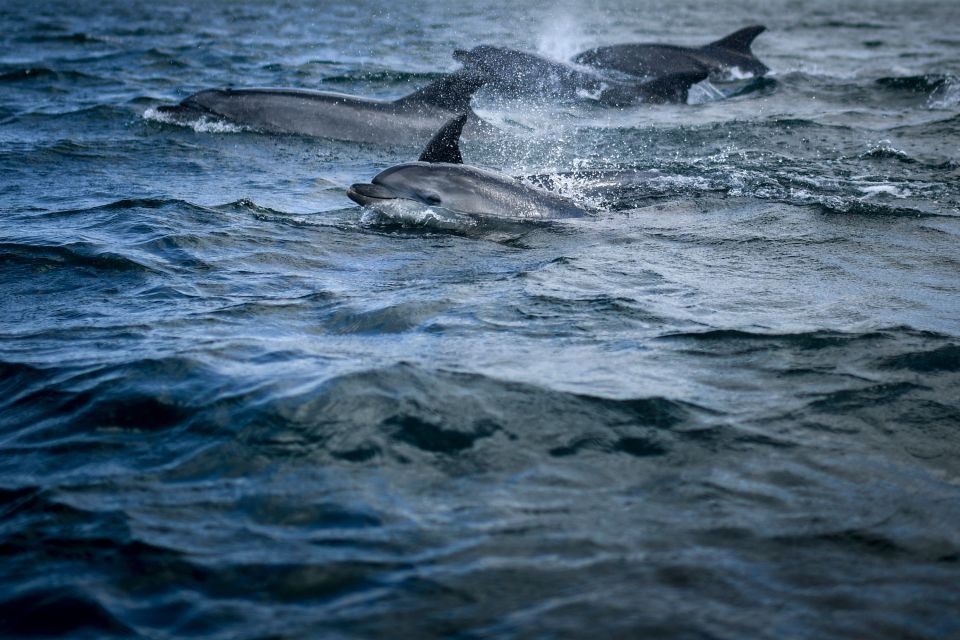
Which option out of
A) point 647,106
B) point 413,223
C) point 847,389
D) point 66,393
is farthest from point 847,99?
point 66,393

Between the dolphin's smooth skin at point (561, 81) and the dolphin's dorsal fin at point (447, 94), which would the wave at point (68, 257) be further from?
the dolphin's smooth skin at point (561, 81)

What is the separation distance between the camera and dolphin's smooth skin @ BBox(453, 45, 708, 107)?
16281 millimetres

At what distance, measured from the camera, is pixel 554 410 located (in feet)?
16.0

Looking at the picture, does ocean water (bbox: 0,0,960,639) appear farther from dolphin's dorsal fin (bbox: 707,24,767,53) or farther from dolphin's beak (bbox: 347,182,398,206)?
dolphin's dorsal fin (bbox: 707,24,767,53)

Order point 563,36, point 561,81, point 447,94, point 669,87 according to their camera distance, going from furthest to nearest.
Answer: point 563,36 → point 561,81 → point 669,87 → point 447,94

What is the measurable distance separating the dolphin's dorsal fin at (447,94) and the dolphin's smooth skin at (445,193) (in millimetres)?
3911

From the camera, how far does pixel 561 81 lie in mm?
17062

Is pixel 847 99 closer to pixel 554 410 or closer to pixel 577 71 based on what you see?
pixel 577 71

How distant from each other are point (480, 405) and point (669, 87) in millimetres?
12400

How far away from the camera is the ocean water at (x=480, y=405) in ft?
11.7

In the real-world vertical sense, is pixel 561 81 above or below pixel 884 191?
above

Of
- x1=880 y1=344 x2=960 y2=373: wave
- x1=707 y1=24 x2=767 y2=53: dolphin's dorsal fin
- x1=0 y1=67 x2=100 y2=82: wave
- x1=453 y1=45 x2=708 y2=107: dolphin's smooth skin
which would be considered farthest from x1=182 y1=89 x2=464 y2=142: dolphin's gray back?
x1=707 y1=24 x2=767 y2=53: dolphin's dorsal fin

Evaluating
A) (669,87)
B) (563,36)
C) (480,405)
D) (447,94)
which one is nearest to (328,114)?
(447,94)

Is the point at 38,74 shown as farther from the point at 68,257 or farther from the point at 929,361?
the point at 929,361
